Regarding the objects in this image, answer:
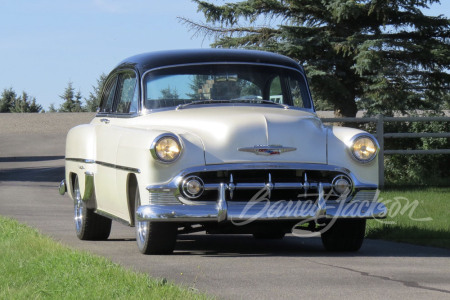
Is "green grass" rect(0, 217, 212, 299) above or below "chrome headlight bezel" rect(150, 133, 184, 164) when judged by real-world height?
below

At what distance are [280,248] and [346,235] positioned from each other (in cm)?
89

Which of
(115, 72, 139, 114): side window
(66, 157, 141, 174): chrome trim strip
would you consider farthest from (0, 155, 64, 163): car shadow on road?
(115, 72, 139, 114): side window

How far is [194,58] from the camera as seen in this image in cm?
1078

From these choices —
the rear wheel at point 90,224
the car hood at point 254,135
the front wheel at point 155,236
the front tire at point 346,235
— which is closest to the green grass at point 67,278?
the front wheel at point 155,236

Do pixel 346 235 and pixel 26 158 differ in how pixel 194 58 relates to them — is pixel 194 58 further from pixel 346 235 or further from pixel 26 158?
pixel 26 158

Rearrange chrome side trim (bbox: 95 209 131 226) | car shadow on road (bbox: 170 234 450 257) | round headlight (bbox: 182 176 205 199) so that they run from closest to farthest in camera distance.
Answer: round headlight (bbox: 182 176 205 199) < car shadow on road (bbox: 170 234 450 257) < chrome side trim (bbox: 95 209 131 226)

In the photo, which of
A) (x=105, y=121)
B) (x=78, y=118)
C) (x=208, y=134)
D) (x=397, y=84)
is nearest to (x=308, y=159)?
(x=208, y=134)

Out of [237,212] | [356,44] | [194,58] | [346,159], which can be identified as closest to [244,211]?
[237,212]

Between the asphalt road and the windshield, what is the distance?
1.54 metres

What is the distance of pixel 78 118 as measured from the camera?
241 feet

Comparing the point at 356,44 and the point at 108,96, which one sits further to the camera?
the point at 356,44

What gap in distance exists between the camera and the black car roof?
35.3ft

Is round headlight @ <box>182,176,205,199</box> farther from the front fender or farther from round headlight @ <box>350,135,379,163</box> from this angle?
round headlight @ <box>350,135,379,163</box>

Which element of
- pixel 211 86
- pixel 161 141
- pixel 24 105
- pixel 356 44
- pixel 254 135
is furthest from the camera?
pixel 24 105
